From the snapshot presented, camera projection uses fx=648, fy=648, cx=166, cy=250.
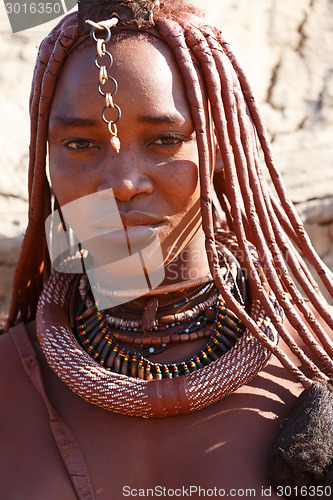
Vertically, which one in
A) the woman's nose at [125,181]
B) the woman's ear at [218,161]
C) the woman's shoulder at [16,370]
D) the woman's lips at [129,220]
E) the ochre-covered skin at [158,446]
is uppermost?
the woman's ear at [218,161]

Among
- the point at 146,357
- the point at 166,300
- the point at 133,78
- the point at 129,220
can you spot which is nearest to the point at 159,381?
the point at 146,357

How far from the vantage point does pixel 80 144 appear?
1.84 meters

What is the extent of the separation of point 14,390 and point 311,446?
0.93 metres

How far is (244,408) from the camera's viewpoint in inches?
71.3

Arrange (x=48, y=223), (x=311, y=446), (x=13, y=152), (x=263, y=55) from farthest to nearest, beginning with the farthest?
(x=263, y=55) < (x=13, y=152) < (x=48, y=223) < (x=311, y=446)

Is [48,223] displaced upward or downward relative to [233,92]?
downward

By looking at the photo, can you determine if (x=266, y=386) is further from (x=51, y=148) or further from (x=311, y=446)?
(x=51, y=148)

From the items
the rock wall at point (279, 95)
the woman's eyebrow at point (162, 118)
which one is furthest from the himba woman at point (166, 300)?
the rock wall at point (279, 95)

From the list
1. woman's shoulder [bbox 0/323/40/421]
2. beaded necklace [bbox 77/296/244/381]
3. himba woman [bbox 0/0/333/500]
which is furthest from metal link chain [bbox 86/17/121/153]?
woman's shoulder [bbox 0/323/40/421]

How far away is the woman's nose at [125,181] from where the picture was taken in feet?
5.71

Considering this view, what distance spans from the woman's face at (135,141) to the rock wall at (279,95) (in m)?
1.53

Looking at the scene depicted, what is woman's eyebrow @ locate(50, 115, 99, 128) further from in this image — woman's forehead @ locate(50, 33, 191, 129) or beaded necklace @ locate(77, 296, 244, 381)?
beaded necklace @ locate(77, 296, 244, 381)

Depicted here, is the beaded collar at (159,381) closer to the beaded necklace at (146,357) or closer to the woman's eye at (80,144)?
the beaded necklace at (146,357)

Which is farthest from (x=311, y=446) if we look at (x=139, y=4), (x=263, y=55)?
(x=263, y=55)
